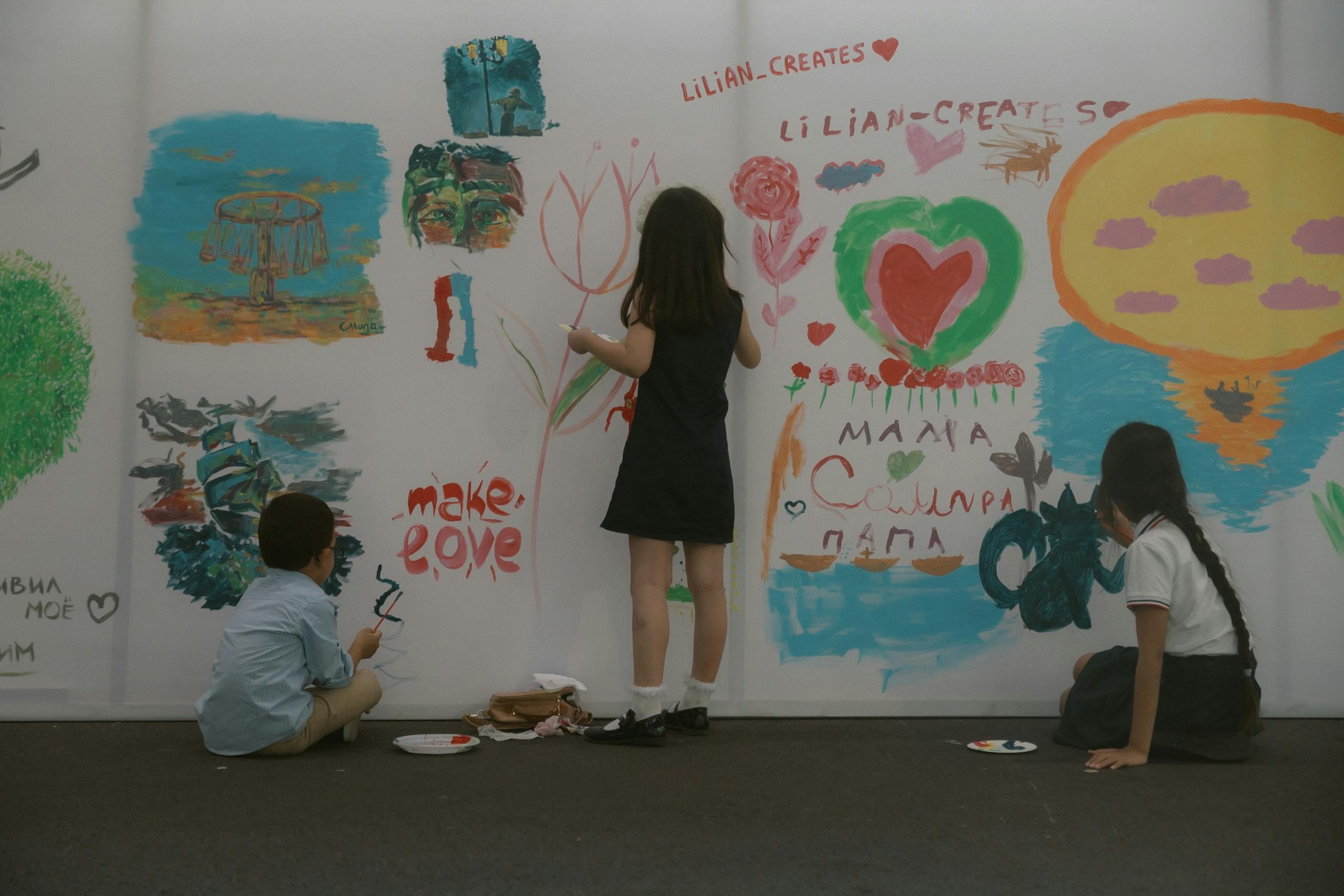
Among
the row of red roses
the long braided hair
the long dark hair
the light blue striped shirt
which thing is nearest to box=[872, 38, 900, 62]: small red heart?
the long dark hair

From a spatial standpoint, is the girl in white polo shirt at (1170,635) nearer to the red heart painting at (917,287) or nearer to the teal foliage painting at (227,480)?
the red heart painting at (917,287)

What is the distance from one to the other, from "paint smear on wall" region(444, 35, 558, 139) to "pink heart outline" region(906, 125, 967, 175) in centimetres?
102

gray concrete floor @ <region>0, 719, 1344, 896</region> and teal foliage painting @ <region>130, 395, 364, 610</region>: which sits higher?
teal foliage painting @ <region>130, 395, 364, 610</region>

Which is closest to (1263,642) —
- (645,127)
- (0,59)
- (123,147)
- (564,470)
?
(564,470)

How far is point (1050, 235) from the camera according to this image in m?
2.79

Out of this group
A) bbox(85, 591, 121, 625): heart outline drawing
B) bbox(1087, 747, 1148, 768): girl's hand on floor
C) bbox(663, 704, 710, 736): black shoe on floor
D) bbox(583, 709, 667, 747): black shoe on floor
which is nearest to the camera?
bbox(1087, 747, 1148, 768): girl's hand on floor

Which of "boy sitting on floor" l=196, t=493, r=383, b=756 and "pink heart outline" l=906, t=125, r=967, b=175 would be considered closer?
"boy sitting on floor" l=196, t=493, r=383, b=756

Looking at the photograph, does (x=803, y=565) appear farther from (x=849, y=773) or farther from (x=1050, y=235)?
(x=1050, y=235)

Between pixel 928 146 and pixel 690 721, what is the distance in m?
1.68

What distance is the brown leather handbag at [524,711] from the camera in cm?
254

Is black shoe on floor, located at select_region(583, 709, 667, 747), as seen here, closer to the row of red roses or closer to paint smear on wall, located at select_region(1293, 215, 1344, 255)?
the row of red roses

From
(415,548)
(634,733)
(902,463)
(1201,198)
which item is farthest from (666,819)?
(1201,198)

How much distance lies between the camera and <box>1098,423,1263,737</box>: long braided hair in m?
2.26

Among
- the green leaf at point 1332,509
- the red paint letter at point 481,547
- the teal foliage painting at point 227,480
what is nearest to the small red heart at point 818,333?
the red paint letter at point 481,547
